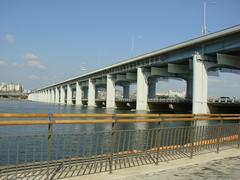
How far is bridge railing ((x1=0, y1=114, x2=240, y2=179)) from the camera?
6637mm

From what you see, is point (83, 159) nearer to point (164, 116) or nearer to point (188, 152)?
point (164, 116)

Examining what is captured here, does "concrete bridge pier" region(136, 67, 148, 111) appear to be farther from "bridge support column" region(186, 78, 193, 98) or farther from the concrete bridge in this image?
"bridge support column" region(186, 78, 193, 98)

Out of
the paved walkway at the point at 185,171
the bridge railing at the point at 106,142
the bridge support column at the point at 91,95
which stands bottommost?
the paved walkway at the point at 185,171

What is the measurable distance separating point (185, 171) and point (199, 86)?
46.8 m

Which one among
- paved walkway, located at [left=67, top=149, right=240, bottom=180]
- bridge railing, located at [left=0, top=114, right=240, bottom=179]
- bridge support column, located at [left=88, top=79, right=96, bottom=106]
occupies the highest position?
bridge support column, located at [left=88, top=79, right=96, bottom=106]

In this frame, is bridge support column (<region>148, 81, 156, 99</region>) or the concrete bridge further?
bridge support column (<region>148, 81, 156, 99</region>)

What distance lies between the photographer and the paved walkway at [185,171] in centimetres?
689

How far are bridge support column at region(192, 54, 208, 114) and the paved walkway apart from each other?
4398 centimetres

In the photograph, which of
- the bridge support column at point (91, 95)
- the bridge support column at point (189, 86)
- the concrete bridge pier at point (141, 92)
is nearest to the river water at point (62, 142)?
the concrete bridge pier at point (141, 92)

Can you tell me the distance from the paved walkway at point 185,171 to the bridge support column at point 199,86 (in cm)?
4398

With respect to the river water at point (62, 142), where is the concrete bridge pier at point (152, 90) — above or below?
above

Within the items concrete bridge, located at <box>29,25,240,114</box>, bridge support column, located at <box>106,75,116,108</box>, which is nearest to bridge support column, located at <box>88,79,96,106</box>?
concrete bridge, located at <box>29,25,240,114</box>

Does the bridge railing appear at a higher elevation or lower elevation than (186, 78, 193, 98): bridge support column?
lower

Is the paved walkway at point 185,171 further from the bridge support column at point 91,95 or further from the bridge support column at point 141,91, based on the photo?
the bridge support column at point 91,95
